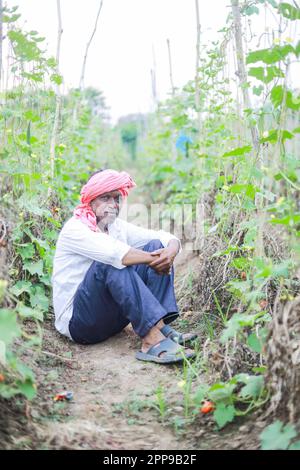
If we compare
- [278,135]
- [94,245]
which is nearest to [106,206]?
[94,245]

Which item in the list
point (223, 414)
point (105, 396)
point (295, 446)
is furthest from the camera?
point (105, 396)

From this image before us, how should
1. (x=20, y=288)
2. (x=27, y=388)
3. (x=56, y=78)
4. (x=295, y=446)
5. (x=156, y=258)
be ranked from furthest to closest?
(x=56, y=78), (x=20, y=288), (x=156, y=258), (x=27, y=388), (x=295, y=446)

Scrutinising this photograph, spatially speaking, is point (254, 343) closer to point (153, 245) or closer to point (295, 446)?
point (295, 446)

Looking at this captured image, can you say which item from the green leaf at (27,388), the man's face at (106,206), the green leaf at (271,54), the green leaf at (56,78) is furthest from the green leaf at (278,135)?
the green leaf at (56,78)

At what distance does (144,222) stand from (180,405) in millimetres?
4298

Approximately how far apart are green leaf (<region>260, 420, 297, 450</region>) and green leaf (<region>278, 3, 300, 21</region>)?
4.89 ft

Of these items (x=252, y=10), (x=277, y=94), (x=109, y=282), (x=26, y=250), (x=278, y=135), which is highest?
(x=252, y=10)

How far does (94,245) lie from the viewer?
2699 millimetres

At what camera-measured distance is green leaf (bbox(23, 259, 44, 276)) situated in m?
3.05

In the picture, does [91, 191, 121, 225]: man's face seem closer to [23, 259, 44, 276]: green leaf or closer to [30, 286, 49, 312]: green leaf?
[23, 259, 44, 276]: green leaf

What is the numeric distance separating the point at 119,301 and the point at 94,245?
0.96 feet

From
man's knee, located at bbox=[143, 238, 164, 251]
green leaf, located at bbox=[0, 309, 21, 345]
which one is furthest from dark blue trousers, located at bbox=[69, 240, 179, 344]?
green leaf, located at bbox=[0, 309, 21, 345]

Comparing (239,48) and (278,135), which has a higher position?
(239,48)

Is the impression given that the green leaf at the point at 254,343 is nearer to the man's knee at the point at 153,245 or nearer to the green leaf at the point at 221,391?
the green leaf at the point at 221,391
